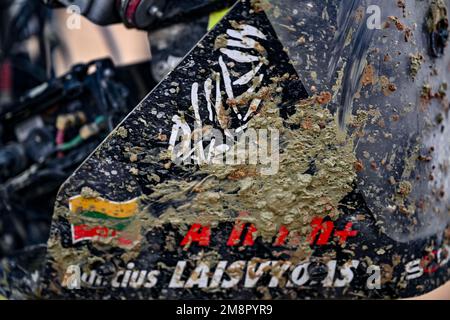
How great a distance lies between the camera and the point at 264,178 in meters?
1.36

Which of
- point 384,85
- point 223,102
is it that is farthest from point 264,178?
point 384,85

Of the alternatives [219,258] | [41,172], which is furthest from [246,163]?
[41,172]

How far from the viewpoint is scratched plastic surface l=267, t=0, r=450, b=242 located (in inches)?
52.1

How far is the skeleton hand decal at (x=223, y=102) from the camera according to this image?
4.31 feet

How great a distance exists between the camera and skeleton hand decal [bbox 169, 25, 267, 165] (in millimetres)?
1314

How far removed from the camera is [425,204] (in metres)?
1.49

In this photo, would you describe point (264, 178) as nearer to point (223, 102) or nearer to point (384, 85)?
point (223, 102)

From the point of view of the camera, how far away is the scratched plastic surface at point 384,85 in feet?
4.34

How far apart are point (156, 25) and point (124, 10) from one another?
13 cm

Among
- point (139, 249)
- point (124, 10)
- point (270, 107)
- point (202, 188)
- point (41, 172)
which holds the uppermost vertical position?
point (124, 10)

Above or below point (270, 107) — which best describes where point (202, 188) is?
below

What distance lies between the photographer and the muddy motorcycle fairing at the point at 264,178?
1.33 m

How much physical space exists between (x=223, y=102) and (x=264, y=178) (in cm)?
20

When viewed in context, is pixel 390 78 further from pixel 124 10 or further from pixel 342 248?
pixel 124 10
